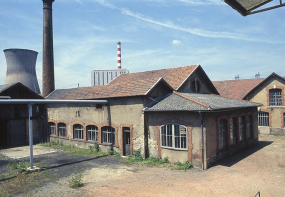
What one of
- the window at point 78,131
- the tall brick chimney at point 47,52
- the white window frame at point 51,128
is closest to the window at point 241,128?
the window at point 78,131

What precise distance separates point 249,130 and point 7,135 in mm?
20323

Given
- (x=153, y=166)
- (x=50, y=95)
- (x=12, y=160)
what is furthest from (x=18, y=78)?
(x=153, y=166)

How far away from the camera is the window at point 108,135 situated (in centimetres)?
1602

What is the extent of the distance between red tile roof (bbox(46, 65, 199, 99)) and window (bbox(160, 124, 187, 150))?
2.59 m

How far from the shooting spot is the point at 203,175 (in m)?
11.1

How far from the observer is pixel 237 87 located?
1049 inches

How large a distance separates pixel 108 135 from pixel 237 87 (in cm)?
1760

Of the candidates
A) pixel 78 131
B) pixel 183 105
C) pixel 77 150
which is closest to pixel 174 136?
pixel 183 105

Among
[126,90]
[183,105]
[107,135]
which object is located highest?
[126,90]

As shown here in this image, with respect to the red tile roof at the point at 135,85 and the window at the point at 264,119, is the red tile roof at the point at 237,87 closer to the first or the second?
the window at the point at 264,119

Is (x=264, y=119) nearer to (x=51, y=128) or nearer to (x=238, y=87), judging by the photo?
(x=238, y=87)

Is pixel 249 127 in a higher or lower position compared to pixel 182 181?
higher

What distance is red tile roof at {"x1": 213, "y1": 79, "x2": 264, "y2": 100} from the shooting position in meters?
24.8

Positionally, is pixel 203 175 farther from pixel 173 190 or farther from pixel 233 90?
pixel 233 90
